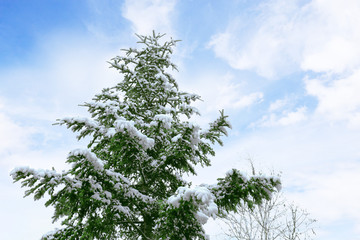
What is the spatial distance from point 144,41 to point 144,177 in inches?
227

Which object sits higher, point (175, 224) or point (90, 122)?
point (90, 122)

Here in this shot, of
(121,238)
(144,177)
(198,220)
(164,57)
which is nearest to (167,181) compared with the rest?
Result: (144,177)

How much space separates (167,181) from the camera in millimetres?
8516

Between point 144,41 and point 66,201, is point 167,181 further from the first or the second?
point 144,41

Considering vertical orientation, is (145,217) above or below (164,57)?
below

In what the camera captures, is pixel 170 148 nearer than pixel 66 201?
No

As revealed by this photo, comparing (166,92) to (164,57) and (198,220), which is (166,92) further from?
(198,220)

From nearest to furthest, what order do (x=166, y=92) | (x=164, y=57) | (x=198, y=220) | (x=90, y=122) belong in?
(x=198, y=220), (x=90, y=122), (x=166, y=92), (x=164, y=57)

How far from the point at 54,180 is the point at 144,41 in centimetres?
722

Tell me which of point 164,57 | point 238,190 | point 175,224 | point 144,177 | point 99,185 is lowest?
point 175,224

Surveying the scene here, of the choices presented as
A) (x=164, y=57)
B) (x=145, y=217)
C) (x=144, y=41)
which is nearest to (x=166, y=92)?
(x=164, y=57)

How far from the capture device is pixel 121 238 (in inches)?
333

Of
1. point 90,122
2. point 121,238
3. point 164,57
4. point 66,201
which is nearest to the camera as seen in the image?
point 66,201

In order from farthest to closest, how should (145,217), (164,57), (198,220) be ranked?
(164,57) → (145,217) → (198,220)
